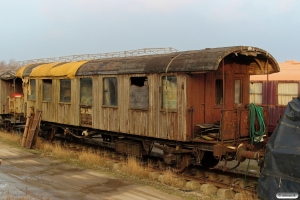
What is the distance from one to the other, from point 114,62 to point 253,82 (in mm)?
7119

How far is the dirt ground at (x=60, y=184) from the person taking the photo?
775cm

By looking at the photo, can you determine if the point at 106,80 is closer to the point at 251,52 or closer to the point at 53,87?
A: the point at 53,87

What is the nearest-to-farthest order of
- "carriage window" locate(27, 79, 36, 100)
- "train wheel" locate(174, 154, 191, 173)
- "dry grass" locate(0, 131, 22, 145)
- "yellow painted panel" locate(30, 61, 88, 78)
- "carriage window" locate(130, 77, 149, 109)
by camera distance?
1. "train wheel" locate(174, 154, 191, 173)
2. "carriage window" locate(130, 77, 149, 109)
3. "yellow painted panel" locate(30, 61, 88, 78)
4. "dry grass" locate(0, 131, 22, 145)
5. "carriage window" locate(27, 79, 36, 100)

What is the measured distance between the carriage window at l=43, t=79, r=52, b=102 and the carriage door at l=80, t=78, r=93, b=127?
2.54m

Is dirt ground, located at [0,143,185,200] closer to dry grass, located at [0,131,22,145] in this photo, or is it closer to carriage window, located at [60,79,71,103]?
carriage window, located at [60,79,71,103]

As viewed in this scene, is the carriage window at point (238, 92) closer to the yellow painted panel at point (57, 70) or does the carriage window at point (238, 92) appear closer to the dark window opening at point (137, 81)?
the dark window opening at point (137, 81)

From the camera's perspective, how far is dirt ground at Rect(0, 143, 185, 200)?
775 cm

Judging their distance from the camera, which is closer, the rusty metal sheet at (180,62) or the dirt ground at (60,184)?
the dirt ground at (60,184)

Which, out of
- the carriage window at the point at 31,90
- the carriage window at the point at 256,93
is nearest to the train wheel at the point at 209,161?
the carriage window at the point at 256,93

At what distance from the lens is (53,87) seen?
1483 centimetres

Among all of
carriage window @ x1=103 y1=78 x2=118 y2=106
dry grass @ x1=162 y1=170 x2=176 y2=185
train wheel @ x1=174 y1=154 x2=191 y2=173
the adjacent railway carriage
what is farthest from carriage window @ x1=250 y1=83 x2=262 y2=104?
dry grass @ x1=162 y1=170 x2=176 y2=185

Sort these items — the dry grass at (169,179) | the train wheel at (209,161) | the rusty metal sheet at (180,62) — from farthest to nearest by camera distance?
the train wheel at (209,161)
the dry grass at (169,179)
the rusty metal sheet at (180,62)

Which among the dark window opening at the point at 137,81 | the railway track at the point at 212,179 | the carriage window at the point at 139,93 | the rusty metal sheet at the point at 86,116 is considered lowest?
the railway track at the point at 212,179

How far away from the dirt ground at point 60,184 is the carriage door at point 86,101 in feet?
7.12
